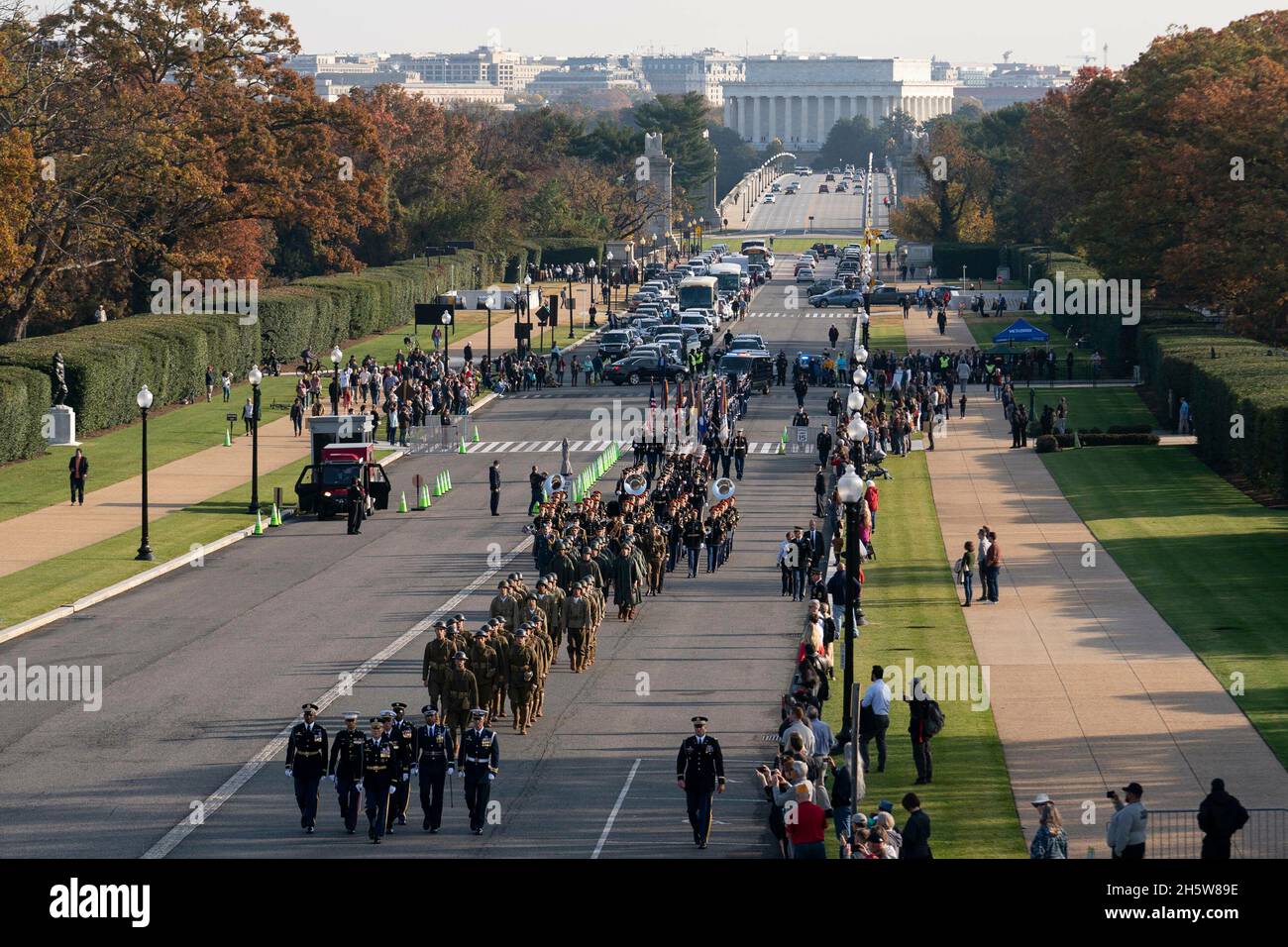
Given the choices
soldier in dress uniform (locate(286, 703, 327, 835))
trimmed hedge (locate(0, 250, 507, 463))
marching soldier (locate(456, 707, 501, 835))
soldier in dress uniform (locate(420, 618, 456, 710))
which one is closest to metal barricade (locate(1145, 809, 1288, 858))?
marching soldier (locate(456, 707, 501, 835))

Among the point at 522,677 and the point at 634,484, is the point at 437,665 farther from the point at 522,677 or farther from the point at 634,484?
the point at 634,484

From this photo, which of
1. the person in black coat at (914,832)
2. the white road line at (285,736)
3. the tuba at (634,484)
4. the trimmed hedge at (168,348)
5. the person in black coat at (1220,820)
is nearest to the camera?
the person in black coat at (914,832)

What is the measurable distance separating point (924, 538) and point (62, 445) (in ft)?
89.2

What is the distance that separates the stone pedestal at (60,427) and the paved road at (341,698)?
14.6m

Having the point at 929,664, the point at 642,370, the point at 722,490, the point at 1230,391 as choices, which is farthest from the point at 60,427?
the point at 929,664

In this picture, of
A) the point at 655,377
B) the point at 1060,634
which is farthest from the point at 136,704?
the point at 655,377

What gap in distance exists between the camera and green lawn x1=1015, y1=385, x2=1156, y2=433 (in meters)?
70.5

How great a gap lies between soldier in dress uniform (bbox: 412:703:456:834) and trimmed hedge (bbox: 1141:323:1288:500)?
31129 millimetres

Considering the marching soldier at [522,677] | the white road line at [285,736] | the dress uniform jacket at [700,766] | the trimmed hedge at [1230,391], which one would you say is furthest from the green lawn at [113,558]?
the trimmed hedge at [1230,391]

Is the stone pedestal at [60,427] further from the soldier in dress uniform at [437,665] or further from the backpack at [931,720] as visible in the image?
the backpack at [931,720]

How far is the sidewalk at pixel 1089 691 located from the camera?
2533 cm

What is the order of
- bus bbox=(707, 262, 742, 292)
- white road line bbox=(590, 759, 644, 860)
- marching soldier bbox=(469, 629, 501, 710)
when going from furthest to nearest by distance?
bus bbox=(707, 262, 742, 292)
marching soldier bbox=(469, 629, 501, 710)
white road line bbox=(590, 759, 644, 860)

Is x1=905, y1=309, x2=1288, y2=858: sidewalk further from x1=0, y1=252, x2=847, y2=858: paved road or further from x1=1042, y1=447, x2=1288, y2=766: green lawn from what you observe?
x1=0, y1=252, x2=847, y2=858: paved road
